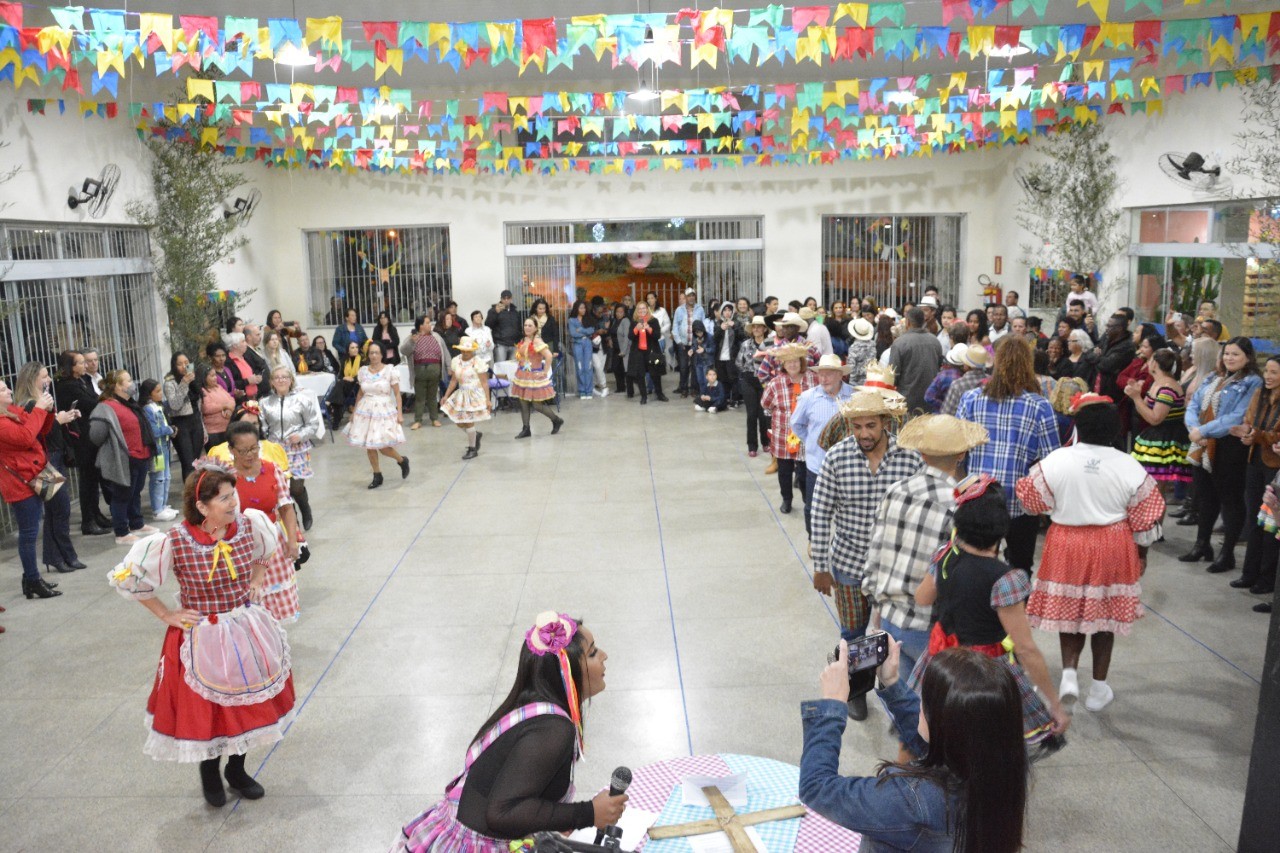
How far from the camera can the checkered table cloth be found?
303 cm

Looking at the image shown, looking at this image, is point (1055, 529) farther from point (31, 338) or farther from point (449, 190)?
point (449, 190)

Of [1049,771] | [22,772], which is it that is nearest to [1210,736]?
[1049,771]

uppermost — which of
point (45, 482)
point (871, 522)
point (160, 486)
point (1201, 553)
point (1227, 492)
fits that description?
point (871, 522)

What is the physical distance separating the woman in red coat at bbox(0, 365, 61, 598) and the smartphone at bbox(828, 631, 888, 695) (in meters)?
6.38

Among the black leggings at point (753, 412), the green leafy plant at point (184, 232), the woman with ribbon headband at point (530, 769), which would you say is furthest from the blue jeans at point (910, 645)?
the green leafy plant at point (184, 232)

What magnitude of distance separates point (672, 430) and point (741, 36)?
6074 millimetres

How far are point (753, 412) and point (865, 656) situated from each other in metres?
8.37

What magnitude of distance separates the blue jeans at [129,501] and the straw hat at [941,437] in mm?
6712

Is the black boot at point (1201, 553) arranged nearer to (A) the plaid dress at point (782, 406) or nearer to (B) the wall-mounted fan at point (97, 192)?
(A) the plaid dress at point (782, 406)

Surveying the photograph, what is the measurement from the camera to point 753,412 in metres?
10.7

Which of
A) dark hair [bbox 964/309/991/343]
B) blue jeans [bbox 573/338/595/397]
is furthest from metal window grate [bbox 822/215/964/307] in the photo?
dark hair [bbox 964/309/991/343]

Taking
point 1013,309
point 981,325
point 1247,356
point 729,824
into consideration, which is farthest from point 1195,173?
point 729,824

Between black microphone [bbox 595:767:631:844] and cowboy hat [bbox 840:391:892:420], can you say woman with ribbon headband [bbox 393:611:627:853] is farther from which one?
cowboy hat [bbox 840:391:892:420]

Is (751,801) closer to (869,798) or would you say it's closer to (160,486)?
(869,798)
